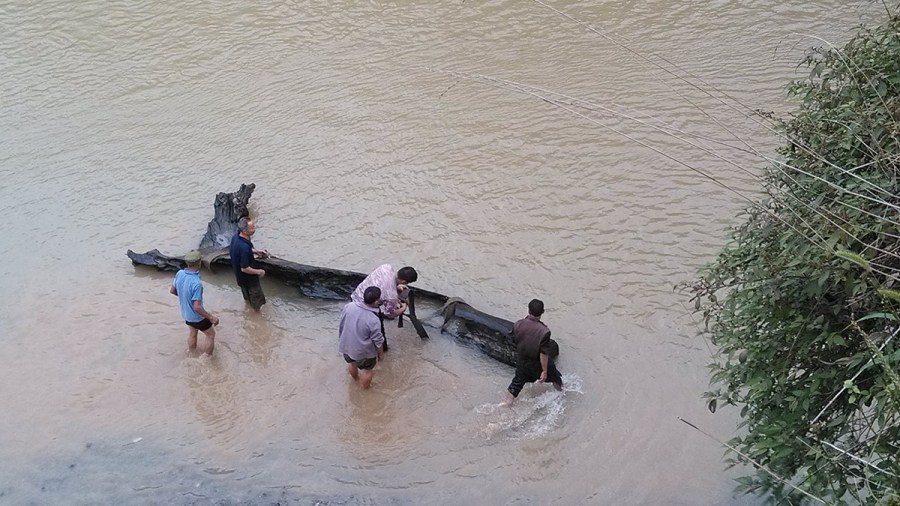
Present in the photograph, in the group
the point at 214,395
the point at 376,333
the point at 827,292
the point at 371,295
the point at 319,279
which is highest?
the point at 827,292

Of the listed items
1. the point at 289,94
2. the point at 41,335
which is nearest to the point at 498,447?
the point at 41,335

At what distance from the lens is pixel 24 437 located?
23.6ft

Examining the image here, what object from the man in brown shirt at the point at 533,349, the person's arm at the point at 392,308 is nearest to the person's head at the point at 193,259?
the person's arm at the point at 392,308

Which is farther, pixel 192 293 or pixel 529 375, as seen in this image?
pixel 192 293

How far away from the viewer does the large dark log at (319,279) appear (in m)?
7.38

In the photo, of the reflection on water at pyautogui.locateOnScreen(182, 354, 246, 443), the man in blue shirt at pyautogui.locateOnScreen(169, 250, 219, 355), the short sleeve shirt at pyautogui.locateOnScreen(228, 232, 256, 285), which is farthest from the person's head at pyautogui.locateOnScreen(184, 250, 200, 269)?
the reflection on water at pyautogui.locateOnScreen(182, 354, 246, 443)

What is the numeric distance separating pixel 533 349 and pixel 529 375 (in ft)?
1.20

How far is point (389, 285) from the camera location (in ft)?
23.6

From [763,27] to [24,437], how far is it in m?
11.4

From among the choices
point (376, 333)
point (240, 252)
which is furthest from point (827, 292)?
point (240, 252)

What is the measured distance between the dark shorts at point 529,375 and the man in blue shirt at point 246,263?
3004mm

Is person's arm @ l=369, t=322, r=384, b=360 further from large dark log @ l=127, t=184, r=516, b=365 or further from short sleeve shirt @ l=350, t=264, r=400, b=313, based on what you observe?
large dark log @ l=127, t=184, r=516, b=365

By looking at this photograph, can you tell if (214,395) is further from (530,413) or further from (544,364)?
(544,364)

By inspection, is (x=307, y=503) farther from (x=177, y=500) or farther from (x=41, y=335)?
(x=41, y=335)
